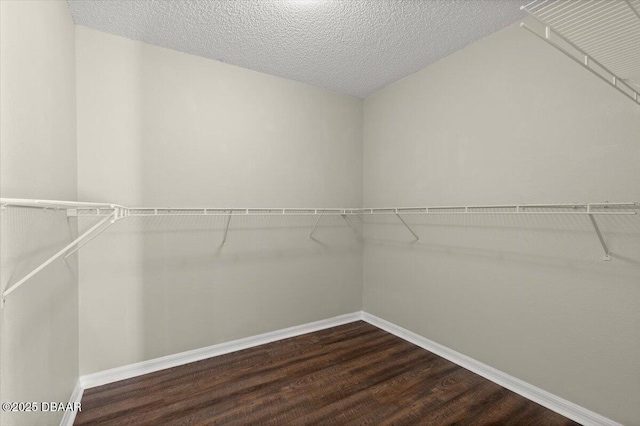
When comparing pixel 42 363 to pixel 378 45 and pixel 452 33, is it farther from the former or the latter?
pixel 452 33

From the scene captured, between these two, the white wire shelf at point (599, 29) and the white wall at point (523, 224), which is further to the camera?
the white wall at point (523, 224)

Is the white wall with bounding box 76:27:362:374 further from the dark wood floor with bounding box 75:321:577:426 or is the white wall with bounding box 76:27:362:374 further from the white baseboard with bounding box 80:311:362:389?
the dark wood floor with bounding box 75:321:577:426

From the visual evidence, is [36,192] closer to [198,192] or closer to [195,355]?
[198,192]

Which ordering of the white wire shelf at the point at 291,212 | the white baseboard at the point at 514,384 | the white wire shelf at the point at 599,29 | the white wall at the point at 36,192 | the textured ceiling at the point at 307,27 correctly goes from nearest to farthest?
the white wire shelf at the point at 599,29 → the white wall at the point at 36,192 → the white wire shelf at the point at 291,212 → the white baseboard at the point at 514,384 → the textured ceiling at the point at 307,27

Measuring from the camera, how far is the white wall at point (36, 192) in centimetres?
102

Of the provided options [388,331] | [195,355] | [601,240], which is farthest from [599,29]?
[195,355]

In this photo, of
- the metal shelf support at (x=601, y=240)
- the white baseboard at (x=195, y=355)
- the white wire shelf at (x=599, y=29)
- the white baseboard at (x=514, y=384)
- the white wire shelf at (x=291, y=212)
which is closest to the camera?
the white wire shelf at (x=599, y=29)

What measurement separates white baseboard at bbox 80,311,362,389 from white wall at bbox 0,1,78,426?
246 millimetres

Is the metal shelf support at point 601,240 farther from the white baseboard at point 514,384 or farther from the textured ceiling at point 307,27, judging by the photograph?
the textured ceiling at point 307,27

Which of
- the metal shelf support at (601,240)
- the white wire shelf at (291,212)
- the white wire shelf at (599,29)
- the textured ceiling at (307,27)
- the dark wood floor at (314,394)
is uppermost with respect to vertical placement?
the textured ceiling at (307,27)

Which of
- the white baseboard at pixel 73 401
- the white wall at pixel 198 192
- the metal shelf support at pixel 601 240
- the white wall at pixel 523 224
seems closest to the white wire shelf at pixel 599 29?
the white wall at pixel 523 224

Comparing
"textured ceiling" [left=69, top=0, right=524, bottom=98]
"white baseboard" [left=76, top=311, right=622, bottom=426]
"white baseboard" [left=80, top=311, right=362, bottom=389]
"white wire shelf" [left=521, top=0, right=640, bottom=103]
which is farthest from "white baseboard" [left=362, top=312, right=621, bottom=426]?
"textured ceiling" [left=69, top=0, right=524, bottom=98]

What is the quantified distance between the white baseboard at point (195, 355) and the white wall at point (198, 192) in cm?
5

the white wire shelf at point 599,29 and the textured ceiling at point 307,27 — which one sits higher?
the textured ceiling at point 307,27
